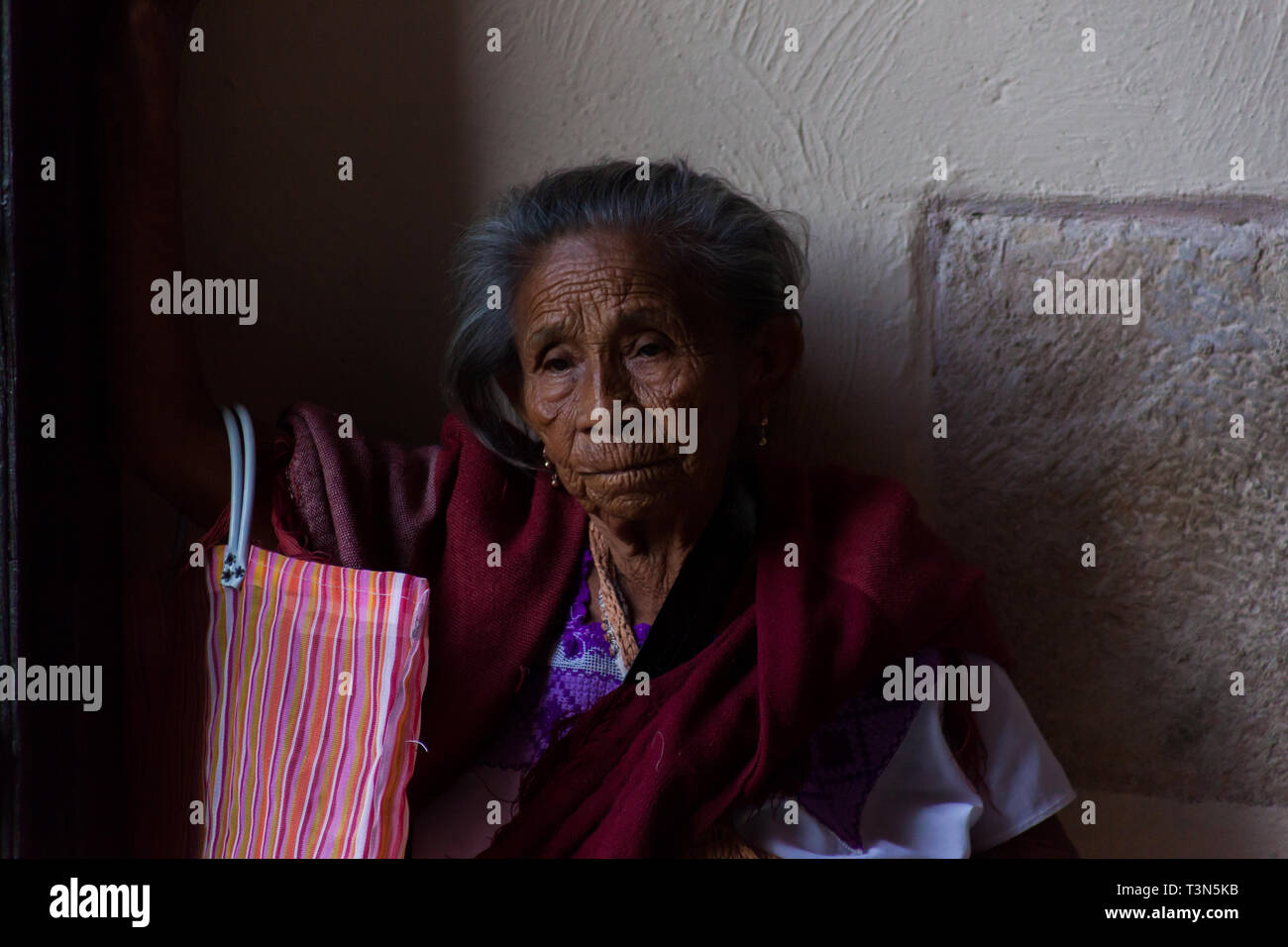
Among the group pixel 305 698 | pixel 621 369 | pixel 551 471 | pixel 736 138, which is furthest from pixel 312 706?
pixel 736 138

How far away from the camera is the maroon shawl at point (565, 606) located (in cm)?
126

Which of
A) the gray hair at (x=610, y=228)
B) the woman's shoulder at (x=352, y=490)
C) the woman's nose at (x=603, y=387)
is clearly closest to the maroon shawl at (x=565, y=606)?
the woman's shoulder at (x=352, y=490)

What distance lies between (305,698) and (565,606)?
0.33m

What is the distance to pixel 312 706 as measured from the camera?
1.33m

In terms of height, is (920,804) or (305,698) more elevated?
(305,698)

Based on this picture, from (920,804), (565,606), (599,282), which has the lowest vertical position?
(920,804)

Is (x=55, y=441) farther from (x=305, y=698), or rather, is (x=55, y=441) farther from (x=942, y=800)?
(x=942, y=800)

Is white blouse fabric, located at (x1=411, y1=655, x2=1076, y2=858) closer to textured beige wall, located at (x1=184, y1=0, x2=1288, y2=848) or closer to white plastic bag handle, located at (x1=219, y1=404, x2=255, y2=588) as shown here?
textured beige wall, located at (x1=184, y1=0, x2=1288, y2=848)

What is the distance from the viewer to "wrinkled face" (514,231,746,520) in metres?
1.27

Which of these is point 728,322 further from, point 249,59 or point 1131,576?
point 249,59

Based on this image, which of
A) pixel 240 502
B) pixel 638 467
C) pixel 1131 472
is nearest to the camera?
pixel 638 467

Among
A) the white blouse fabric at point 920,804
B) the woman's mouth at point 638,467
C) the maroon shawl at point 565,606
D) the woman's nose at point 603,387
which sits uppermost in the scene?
the woman's nose at point 603,387

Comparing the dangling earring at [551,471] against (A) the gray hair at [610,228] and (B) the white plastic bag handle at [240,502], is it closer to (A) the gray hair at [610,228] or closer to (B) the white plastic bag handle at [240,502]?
(A) the gray hair at [610,228]
